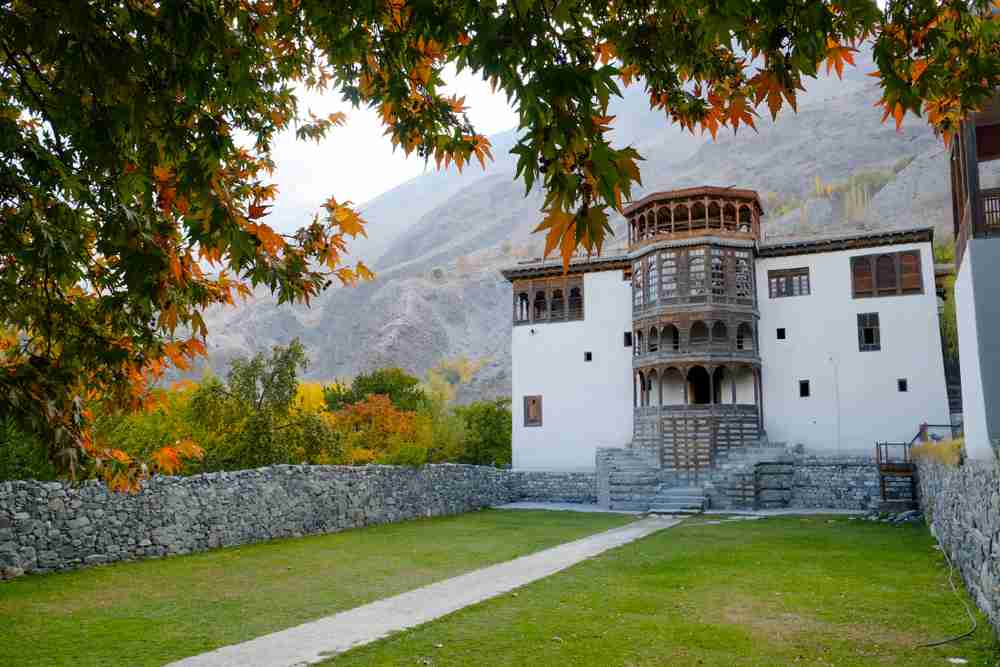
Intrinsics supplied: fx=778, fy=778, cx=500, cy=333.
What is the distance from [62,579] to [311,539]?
579cm

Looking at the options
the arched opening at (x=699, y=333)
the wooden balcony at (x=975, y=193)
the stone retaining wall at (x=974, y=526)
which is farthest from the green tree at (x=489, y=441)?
the wooden balcony at (x=975, y=193)

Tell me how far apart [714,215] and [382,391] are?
2318 cm

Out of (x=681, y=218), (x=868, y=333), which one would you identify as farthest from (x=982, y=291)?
(x=681, y=218)

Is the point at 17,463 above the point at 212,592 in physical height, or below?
above

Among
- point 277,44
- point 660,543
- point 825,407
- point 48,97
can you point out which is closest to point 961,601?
point 660,543

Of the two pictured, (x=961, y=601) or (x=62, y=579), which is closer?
(x=961, y=601)

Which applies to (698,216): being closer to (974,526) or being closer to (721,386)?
(721,386)

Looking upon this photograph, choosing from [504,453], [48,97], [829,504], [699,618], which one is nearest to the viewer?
[48,97]

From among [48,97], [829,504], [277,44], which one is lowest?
[829,504]

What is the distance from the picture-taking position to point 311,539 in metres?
15.9

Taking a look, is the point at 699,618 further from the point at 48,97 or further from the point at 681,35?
the point at 48,97

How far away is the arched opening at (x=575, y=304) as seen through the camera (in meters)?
30.4

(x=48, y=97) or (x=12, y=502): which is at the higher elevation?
(x=48, y=97)

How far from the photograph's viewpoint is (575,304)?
30.7 meters
